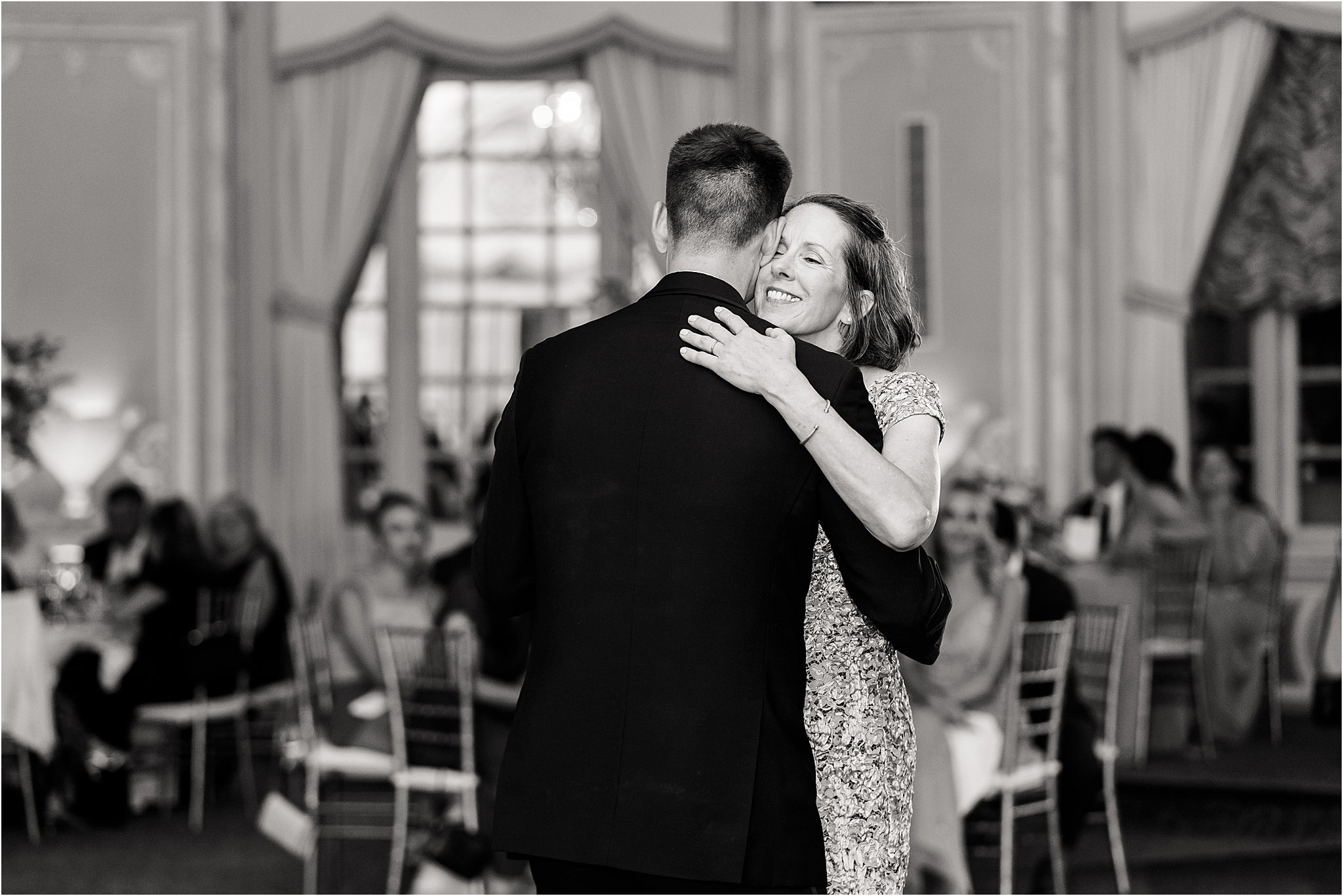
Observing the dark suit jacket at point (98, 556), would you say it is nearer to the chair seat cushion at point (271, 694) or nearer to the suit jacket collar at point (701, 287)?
the chair seat cushion at point (271, 694)

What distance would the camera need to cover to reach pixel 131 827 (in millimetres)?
6152

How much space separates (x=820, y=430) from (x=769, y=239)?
28 centimetres

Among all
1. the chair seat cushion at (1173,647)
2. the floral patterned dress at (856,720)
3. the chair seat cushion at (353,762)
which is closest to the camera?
the floral patterned dress at (856,720)

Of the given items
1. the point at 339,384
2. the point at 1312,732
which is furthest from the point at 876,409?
the point at 339,384

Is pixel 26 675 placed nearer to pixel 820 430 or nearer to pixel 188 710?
pixel 188 710

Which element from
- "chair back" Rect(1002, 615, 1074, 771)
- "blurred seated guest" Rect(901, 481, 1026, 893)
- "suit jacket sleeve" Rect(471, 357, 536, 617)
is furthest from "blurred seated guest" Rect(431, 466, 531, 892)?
"suit jacket sleeve" Rect(471, 357, 536, 617)

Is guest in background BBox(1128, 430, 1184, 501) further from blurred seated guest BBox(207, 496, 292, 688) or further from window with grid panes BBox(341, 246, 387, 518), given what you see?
window with grid panes BBox(341, 246, 387, 518)

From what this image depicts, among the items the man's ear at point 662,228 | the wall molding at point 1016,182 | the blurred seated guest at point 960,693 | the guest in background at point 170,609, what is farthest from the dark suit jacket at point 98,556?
the man's ear at point 662,228

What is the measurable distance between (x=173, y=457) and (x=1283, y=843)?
5.78 meters

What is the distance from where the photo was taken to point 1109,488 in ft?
24.6

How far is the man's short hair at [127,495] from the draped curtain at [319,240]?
3.86 ft

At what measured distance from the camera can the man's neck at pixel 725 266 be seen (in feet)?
6.30

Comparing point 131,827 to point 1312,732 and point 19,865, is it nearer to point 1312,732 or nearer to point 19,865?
point 19,865

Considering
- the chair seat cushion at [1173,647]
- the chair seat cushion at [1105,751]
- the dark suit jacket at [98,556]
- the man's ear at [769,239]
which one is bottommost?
the chair seat cushion at [1105,751]
